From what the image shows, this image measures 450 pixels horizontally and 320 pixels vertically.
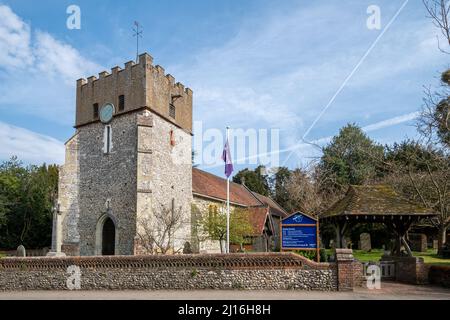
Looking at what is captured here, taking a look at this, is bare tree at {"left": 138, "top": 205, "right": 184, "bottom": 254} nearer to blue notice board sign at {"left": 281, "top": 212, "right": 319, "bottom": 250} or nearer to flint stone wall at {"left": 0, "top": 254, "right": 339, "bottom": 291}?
flint stone wall at {"left": 0, "top": 254, "right": 339, "bottom": 291}

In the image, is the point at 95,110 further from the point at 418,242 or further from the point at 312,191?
the point at 418,242

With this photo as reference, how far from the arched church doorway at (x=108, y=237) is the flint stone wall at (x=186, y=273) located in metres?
7.54

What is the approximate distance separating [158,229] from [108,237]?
3.67 meters

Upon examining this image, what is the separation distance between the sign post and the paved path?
7.16ft

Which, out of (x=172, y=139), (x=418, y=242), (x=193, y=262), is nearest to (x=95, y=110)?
(x=172, y=139)

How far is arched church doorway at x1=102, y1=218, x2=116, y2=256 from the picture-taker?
22938mm

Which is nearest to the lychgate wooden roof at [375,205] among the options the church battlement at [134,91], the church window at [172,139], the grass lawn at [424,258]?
the grass lawn at [424,258]

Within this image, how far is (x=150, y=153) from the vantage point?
73.7 ft

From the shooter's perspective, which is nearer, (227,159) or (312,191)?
(227,159)

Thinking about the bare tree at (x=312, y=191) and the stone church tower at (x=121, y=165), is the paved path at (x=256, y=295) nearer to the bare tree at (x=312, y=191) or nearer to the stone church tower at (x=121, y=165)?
the stone church tower at (x=121, y=165)

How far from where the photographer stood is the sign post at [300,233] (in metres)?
13.8

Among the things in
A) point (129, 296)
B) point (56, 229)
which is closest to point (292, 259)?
point (129, 296)

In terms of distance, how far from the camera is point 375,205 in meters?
15.9

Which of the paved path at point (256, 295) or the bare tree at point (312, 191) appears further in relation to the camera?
the bare tree at point (312, 191)
